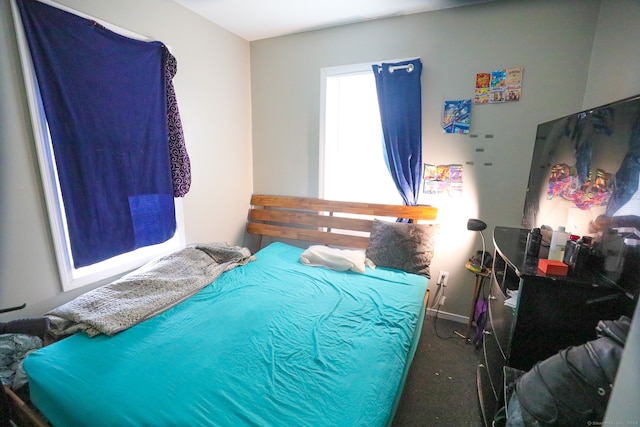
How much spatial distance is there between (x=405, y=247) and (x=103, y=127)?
239cm

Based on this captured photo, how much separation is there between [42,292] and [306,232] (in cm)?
204

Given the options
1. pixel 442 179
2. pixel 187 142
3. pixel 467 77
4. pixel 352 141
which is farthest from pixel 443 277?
pixel 187 142

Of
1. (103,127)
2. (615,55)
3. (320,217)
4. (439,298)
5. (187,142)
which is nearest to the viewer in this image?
(615,55)

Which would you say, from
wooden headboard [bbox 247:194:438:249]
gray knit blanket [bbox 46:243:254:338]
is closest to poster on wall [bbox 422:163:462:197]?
wooden headboard [bbox 247:194:438:249]

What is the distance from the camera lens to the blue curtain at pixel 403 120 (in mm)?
2354

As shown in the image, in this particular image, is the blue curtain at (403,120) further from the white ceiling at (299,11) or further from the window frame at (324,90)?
the white ceiling at (299,11)

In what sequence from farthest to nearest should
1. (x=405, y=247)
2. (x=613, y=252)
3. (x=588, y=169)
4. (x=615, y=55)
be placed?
(x=405, y=247) < (x=615, y=55) < (x=588, y=169) < (x=613, y=252)

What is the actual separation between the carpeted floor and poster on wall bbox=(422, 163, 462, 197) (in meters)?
1.25

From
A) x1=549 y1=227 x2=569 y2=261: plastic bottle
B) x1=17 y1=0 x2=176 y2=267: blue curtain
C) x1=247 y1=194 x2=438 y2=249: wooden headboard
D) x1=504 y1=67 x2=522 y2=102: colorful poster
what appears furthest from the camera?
x1=247 y1=194 x2=438 y2=249: wooden headboard

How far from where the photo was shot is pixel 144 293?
1.71m

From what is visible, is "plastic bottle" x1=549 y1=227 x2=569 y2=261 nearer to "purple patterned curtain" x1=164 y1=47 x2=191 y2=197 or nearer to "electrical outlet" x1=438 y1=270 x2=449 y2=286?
"electrical outlet" x1=438 y1=270 x2=449 y2=286

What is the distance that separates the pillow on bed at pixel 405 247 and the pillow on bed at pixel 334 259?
18 cm

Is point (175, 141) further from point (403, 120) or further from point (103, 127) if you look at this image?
point (403, 120)

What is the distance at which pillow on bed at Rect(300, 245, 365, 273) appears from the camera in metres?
2.27
